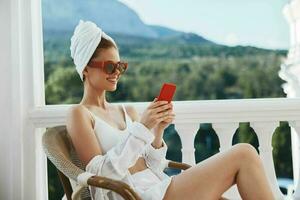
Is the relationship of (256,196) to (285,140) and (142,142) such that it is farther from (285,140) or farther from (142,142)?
(285,140)

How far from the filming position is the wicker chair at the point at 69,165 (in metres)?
1.58

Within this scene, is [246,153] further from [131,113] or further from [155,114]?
[131,113]

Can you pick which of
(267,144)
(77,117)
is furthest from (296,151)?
(77,117)

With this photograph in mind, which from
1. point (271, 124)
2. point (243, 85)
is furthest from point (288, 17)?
point (243, 85)

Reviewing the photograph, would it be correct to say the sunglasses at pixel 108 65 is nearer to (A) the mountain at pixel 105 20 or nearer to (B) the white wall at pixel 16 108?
(B) the white wall at pixel 16 108

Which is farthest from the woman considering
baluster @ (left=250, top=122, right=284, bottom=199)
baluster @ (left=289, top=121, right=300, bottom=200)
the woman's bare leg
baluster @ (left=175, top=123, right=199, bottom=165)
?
baluster @ (left=289, top=121, right=300, bottom=200)

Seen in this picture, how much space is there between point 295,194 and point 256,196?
3.28 feet

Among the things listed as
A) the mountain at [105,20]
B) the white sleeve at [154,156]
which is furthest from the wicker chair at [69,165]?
the mountain at [105,20]

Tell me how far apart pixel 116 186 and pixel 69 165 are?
262mm

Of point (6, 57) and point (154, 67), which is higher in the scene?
point (154, 67)

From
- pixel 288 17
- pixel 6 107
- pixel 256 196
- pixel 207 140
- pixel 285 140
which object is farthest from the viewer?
pixel 207 140

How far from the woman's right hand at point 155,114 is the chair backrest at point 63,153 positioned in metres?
0.31

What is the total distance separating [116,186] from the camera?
158cm

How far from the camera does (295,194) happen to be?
8.46 ft
